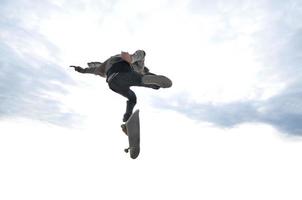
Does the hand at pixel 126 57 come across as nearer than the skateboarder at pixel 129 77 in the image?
Yes

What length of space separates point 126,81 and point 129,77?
14cm

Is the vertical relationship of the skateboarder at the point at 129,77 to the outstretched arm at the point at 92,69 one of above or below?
below

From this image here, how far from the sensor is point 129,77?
30.7 ft

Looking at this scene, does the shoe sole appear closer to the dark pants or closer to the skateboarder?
the skateboarder

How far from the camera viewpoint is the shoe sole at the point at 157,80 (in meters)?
9.20

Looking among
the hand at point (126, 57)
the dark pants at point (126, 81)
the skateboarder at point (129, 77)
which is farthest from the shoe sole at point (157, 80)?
the hand at point (126, 57)

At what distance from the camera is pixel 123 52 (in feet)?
28.8

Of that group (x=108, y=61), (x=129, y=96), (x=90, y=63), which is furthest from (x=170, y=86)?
(x=90, y=63)

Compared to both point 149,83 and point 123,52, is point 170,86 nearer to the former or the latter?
point 149,83

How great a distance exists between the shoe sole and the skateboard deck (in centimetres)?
100

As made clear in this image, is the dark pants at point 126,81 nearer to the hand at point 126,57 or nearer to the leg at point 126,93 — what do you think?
the leg at point 126,93

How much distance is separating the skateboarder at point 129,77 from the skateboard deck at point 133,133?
6.8 inches

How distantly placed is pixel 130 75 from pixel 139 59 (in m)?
0.51

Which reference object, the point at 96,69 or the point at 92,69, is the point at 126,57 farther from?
the point at 92,69
